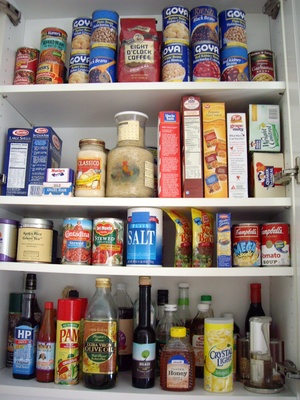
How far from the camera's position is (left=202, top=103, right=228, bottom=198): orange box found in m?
1.26

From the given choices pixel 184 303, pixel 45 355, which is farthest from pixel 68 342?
pixel 184 303

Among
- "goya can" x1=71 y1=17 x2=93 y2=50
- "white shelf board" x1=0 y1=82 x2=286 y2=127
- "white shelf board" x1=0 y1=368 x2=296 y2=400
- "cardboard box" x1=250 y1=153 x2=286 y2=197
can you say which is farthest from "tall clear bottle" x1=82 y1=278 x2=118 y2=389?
"goya can" x1=71 y1=17 x2=93 y2=50

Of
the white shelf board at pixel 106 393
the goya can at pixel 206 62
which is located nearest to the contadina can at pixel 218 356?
the white shelf board at pixel 106 393

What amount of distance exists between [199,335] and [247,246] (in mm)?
311

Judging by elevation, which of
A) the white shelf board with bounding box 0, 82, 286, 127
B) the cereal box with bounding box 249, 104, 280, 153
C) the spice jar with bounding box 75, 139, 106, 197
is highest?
the white shelf board with bounding box 0, 82, 286, 127

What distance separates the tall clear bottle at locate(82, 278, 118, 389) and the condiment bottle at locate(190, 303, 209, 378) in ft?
0.84

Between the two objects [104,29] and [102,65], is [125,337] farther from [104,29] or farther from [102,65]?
[104,29]

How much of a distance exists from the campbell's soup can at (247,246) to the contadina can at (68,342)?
485 millimetres

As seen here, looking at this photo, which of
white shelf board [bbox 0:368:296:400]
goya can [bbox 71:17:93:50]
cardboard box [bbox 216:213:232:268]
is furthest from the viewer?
goya can [bbox 71:17:93:50]

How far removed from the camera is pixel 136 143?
4.28ft

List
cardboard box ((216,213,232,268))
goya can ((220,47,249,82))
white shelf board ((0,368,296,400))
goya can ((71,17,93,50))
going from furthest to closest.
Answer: goya can ((71,17,93,50)) → goya can ((220,47,249,82)) → cardboard box ((216,213,232,268)) → white shelf board ((0,368,296,400))

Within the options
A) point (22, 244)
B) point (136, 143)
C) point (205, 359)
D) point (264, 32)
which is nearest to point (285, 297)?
point (205, 359)

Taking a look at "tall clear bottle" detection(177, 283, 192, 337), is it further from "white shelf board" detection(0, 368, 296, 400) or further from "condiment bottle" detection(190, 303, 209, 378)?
"white shelf board" detection(0, 368, 296, 400)

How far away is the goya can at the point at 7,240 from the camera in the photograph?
1.28m
